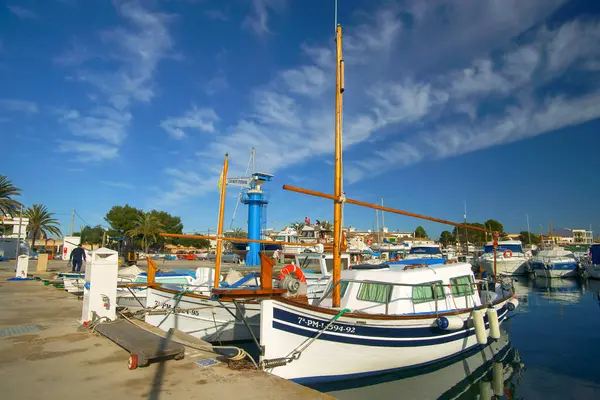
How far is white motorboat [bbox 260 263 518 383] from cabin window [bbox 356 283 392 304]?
0.03 meters

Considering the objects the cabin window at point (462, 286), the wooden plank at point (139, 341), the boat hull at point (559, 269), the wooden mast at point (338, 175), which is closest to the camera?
the wooden plank at point (139, 341)

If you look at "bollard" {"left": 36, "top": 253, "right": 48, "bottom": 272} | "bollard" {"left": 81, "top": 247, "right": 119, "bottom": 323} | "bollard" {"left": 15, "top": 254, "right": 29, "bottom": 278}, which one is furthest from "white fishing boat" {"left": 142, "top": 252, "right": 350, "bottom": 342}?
"bollard" {"left": 36, "top": 253, "right": 48, "bottom": 272}

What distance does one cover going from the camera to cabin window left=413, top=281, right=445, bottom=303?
9.99 metres

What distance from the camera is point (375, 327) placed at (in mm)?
8250

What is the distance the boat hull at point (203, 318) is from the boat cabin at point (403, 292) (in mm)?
3003

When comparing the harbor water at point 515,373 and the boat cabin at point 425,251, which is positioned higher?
the boat cabin at point 425,251

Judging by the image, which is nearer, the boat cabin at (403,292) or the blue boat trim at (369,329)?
the blue boat trim at (369,329)

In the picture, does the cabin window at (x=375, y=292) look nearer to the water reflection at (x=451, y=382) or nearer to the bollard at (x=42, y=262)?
the water reflection at (x=451, y=382)

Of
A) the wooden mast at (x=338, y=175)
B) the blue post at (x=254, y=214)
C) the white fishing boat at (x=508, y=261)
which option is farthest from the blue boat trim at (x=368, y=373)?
the blue post at (x=254, y=214)

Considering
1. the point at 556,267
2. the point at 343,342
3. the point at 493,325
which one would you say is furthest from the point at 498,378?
the point at 556,267

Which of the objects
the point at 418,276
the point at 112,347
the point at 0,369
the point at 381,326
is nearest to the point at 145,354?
the point at 112,347

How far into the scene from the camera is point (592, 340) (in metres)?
14.1

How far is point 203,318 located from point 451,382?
24.8 feet

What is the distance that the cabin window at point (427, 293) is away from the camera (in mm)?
9992
